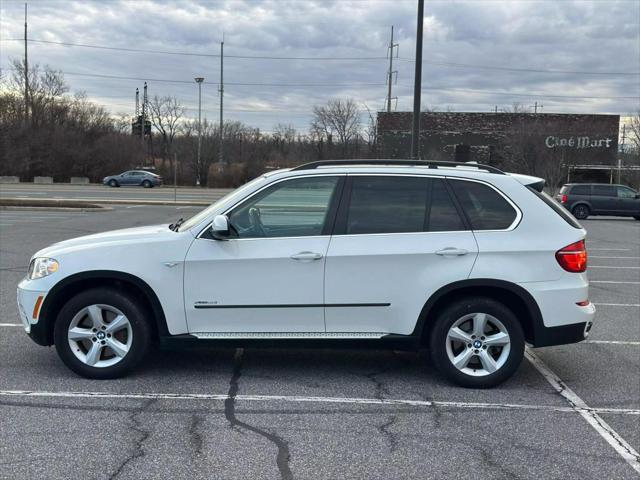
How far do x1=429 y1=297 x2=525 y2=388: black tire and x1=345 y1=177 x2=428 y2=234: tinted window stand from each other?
28.2 inches

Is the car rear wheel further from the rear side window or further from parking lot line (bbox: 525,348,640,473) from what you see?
the rear side window

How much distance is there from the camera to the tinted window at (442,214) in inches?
197

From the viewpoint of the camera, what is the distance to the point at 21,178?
197 ft

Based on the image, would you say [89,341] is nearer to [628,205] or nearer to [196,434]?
[196,434]

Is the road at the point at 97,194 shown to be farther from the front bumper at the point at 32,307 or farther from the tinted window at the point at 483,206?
the tinted window at the point at 483,206

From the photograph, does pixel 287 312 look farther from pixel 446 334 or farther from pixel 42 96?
pixel 42 96

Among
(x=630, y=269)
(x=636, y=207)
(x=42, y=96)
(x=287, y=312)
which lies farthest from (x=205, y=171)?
(x=287, y=312)

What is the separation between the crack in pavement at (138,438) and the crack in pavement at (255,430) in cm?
56

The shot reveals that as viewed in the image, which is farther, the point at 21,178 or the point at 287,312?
the point at 21,178

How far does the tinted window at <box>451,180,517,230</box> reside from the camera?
16.5 ft

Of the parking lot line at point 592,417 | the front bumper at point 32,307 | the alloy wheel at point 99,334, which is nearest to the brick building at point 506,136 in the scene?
the parking lot line at point 592,417

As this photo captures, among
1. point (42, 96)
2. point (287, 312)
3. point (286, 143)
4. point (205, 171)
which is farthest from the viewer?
point (286, 143)

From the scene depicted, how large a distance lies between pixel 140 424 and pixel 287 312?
1.37 m

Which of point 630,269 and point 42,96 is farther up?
point 42,96
